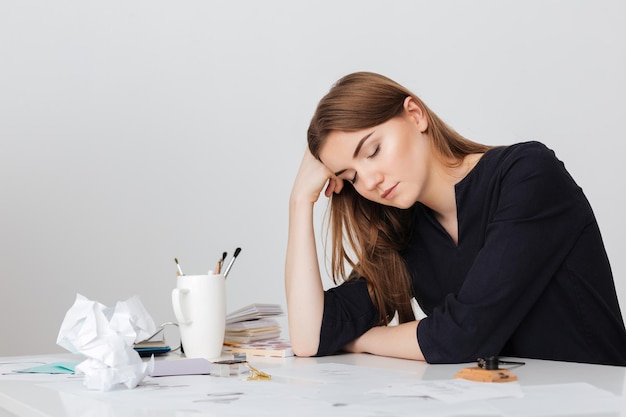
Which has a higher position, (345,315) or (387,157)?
(387,157)

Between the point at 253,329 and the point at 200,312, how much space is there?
0.24m

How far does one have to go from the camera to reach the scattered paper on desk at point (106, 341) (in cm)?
102

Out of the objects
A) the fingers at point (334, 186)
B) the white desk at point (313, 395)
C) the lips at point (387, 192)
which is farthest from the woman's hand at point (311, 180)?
the white desk at point (313, 395)

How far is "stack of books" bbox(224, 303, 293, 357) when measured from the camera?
162 cm

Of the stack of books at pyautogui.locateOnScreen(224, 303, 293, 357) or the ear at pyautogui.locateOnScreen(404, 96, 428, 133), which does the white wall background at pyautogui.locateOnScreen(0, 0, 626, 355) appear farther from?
the ear at pyautogui.locateOnScreen(404, 96, 428, 133)

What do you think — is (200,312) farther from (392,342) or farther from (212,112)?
(212,112)

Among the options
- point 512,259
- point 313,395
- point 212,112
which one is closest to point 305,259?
point 512,259

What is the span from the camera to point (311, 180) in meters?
1.74

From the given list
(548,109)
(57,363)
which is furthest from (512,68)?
(57,363)

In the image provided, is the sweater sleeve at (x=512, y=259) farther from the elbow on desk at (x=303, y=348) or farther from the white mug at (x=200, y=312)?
the white mug at (x=200, y=312)

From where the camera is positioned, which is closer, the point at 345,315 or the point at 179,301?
the point at 179,301

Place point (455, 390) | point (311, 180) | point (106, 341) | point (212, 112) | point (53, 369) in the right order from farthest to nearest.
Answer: point (212, 112), point (311, 180), point (53, 369), point (106, 341), point (455, 390)

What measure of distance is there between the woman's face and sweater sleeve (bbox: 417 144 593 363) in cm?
18

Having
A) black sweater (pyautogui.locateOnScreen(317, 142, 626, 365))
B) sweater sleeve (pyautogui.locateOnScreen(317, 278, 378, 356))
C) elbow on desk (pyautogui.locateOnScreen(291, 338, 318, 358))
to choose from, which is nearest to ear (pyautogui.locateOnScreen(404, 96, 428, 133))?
black sweater (pyautogui.locateOnScreen(317, 142, 626, 365))
